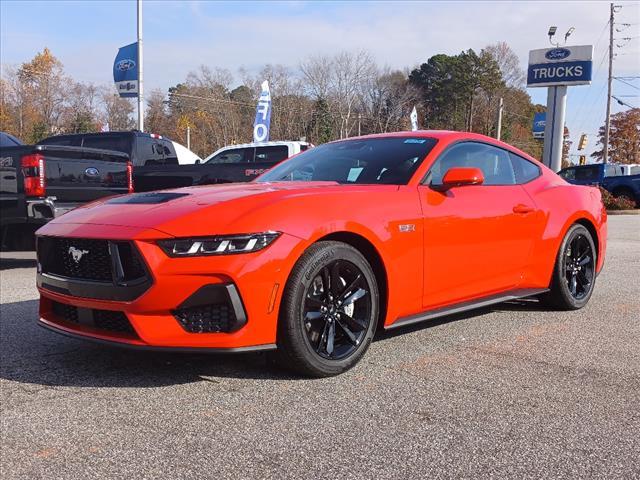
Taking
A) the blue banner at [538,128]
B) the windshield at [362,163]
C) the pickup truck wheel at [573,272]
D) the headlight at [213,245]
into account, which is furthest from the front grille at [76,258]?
the blue banner at [538,128]

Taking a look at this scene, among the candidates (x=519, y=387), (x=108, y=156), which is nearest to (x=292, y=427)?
(x=519, y=387)

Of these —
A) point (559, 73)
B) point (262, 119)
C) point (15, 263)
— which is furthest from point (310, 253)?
point (559, 73)

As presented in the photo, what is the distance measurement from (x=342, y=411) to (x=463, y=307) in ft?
5.27

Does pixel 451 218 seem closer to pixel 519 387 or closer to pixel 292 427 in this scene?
pixel 519 387

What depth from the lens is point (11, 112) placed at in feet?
154

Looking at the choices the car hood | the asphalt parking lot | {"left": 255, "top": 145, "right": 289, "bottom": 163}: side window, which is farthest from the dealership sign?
the car hood

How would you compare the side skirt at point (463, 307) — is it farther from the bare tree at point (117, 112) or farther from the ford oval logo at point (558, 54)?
the bare tree at point (117, 112)

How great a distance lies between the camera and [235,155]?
45.0 feet

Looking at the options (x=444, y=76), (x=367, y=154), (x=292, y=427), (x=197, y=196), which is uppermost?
(x=444, y=76)

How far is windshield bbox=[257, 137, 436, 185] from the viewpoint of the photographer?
13.7ft

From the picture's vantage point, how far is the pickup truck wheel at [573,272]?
5.14m

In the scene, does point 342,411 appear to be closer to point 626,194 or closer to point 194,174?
point 194,174

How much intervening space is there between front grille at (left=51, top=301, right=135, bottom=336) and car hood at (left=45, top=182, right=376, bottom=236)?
480mm

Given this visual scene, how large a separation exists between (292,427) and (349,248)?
1130 mm
